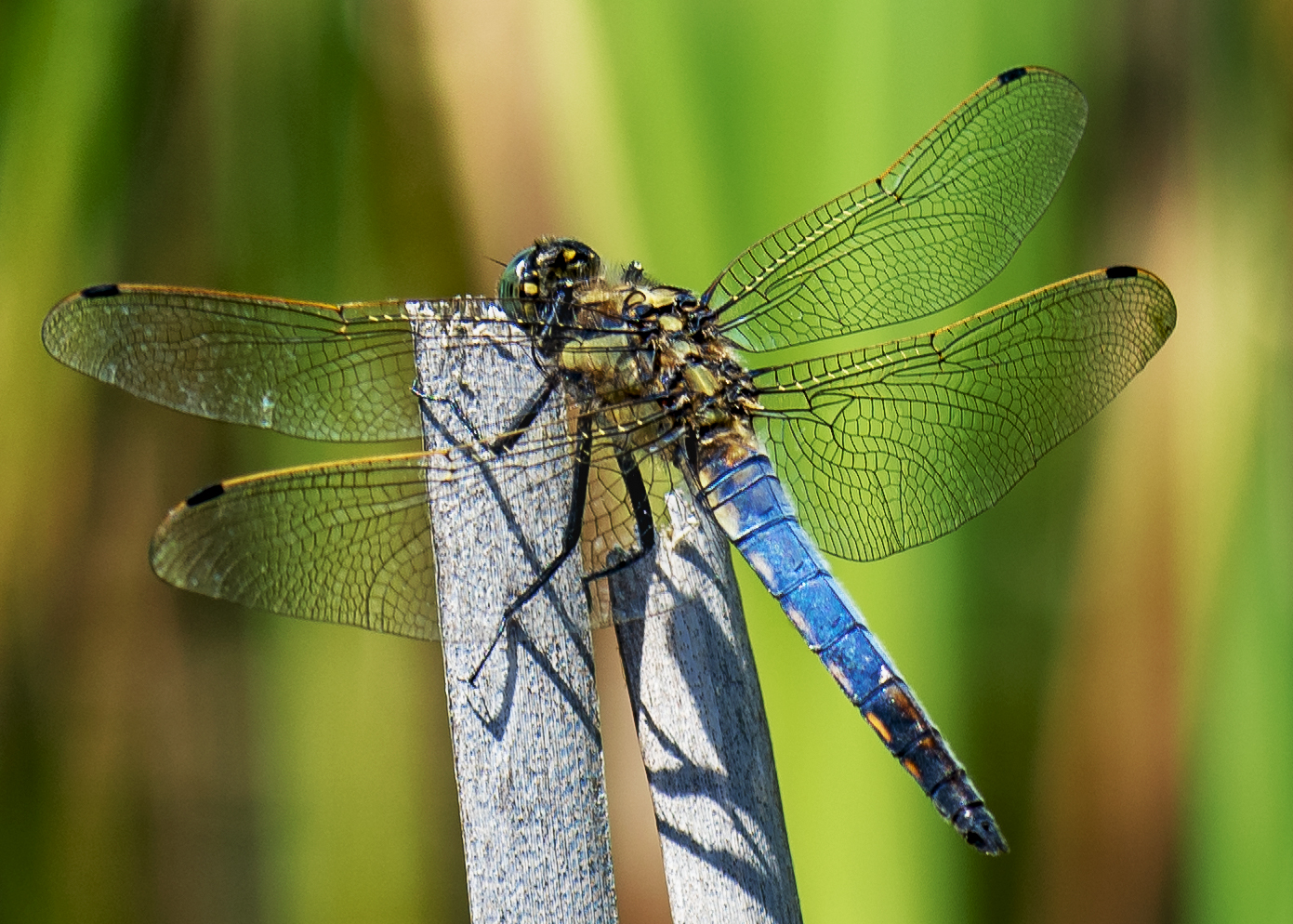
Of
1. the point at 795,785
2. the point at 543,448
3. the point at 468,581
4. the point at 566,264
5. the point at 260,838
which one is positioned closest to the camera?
the point at 468,581

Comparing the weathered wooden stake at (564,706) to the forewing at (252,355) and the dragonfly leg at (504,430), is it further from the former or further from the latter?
the forewing at (252,355)

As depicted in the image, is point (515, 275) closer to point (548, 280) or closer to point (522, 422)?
point (548, 280)

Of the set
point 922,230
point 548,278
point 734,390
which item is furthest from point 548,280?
point 922,230

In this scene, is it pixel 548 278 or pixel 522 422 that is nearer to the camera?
pixel 522 422

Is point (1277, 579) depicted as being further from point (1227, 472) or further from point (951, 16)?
point (951, 16)

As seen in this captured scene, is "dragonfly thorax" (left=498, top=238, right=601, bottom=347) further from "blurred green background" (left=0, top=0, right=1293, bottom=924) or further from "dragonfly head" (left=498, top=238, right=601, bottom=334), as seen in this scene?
"blurred green background" (left=0, top=0, right=1293, bottom=924)

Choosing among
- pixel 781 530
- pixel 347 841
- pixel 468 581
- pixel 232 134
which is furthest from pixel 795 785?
pixel 232 134

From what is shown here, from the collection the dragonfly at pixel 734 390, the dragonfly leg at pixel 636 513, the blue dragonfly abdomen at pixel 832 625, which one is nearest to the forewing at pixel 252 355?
the dragonfly at pixel 734 390

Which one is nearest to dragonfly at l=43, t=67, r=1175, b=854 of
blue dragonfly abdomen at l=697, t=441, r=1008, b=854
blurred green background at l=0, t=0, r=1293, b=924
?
blue dragonfly abdomen at l=697, t=441, r=1008, b=854
